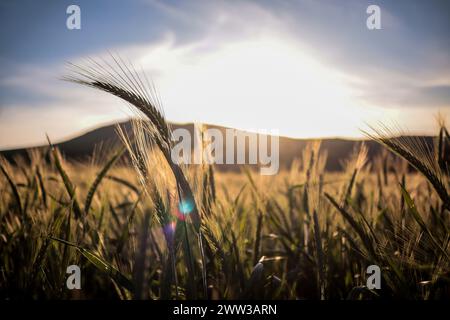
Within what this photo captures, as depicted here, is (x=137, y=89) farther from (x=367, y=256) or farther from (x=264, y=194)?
(x=367, y=256)

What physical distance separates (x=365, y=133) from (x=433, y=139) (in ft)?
2.99

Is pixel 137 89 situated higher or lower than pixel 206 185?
higher

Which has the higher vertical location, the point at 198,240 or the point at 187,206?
the point at 187,206

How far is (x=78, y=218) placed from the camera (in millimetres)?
1721

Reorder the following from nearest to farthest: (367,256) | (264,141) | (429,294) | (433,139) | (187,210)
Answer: (187,210), (429,294), (367,256), (264,141), (433,139)

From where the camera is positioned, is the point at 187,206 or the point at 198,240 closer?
the point at 187,206

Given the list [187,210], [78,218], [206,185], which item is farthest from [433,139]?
[78,218]

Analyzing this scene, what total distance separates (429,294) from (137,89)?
1.38 meters

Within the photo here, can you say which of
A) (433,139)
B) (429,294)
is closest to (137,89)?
(429,294)

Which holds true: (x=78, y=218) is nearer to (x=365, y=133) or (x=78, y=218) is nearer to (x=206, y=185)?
(x=206, y=185)
